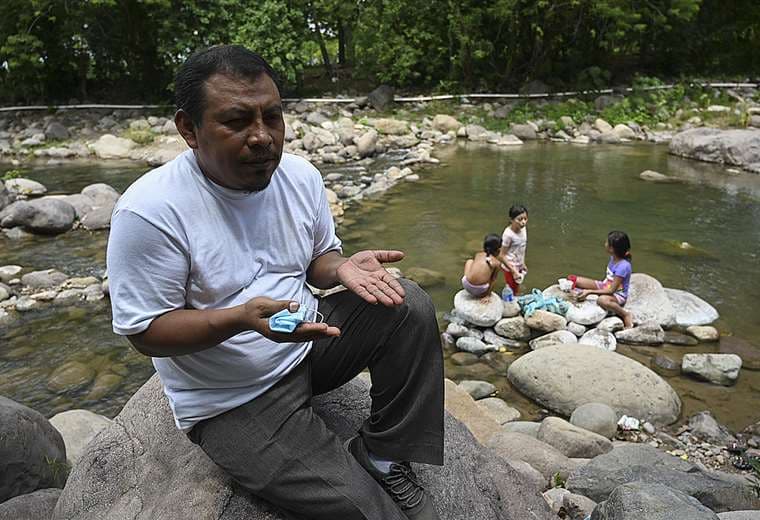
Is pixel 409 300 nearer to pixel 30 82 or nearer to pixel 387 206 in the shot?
pixel 387 206

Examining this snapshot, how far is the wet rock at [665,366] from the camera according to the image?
615 cm

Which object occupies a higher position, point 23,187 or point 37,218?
point 37,218

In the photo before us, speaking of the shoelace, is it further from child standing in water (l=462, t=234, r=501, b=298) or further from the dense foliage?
the dense foliage

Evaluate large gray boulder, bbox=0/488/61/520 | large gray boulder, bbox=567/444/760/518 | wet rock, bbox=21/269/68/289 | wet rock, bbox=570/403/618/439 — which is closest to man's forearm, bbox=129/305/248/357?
large gray boulder, bbox=0/488/61/520

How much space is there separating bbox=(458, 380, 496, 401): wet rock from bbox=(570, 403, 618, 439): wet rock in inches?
31.8

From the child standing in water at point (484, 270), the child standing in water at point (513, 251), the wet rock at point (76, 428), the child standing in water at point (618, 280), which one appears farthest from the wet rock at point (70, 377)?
the child standing in water at point (618, 280)

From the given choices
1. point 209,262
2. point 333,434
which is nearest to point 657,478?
point 333,434

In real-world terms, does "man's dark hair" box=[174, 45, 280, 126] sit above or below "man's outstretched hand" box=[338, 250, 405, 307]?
above

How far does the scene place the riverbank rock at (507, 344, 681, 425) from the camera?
5418mm

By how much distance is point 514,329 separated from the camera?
690cm

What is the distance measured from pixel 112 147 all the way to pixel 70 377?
12.7m

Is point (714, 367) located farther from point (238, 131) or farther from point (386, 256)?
point (238, 131)

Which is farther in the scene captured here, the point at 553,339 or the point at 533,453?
the point at 553,339

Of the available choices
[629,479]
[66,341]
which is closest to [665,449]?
[629,479]
